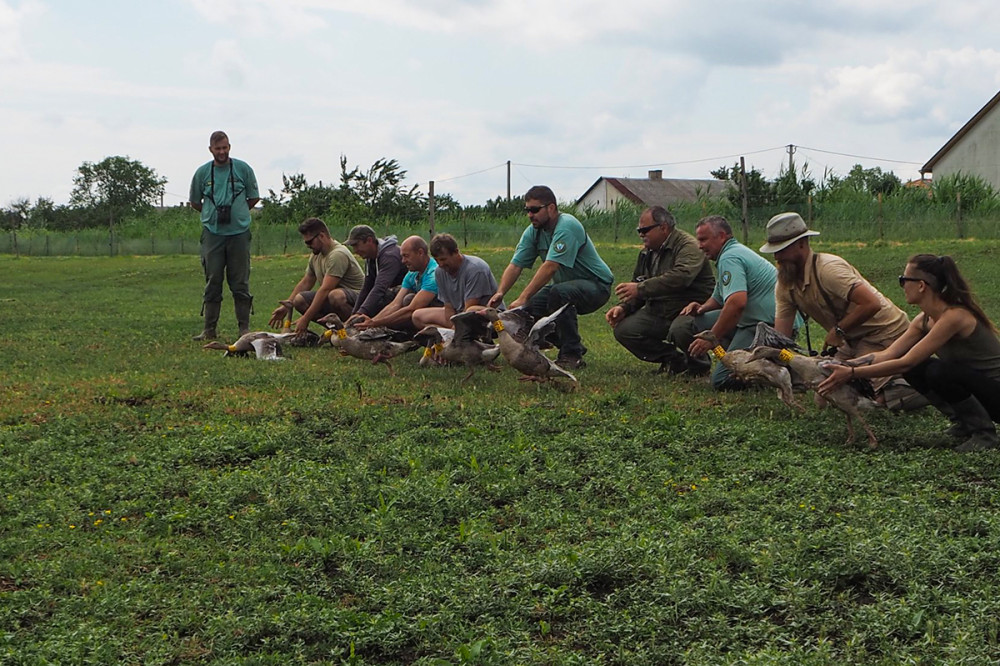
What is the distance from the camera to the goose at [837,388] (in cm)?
663

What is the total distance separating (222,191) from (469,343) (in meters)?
4.51

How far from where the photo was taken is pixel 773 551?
15.9 feet

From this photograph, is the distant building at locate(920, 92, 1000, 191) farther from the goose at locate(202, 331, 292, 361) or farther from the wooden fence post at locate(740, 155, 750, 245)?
the goose at locate(202, 331, 292, 361)

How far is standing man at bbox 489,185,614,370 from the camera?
9752 mm

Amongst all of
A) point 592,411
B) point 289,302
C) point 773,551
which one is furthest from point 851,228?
point 773,551

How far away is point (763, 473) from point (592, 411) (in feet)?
5.86

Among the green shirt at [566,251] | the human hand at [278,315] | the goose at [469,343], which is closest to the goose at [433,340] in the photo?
the goose at [469,343]

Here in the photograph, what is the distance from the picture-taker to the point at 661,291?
921 centimetres

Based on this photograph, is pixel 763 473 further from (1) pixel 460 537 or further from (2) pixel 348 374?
(2) pixel 348 374

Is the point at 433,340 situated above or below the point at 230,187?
below

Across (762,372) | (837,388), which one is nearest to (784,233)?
(762,372)

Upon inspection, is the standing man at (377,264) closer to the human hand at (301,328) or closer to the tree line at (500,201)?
the human hand at (301,328)

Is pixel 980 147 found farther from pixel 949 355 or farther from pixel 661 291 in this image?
pixel 949 355

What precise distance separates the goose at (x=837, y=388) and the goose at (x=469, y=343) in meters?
2.50
